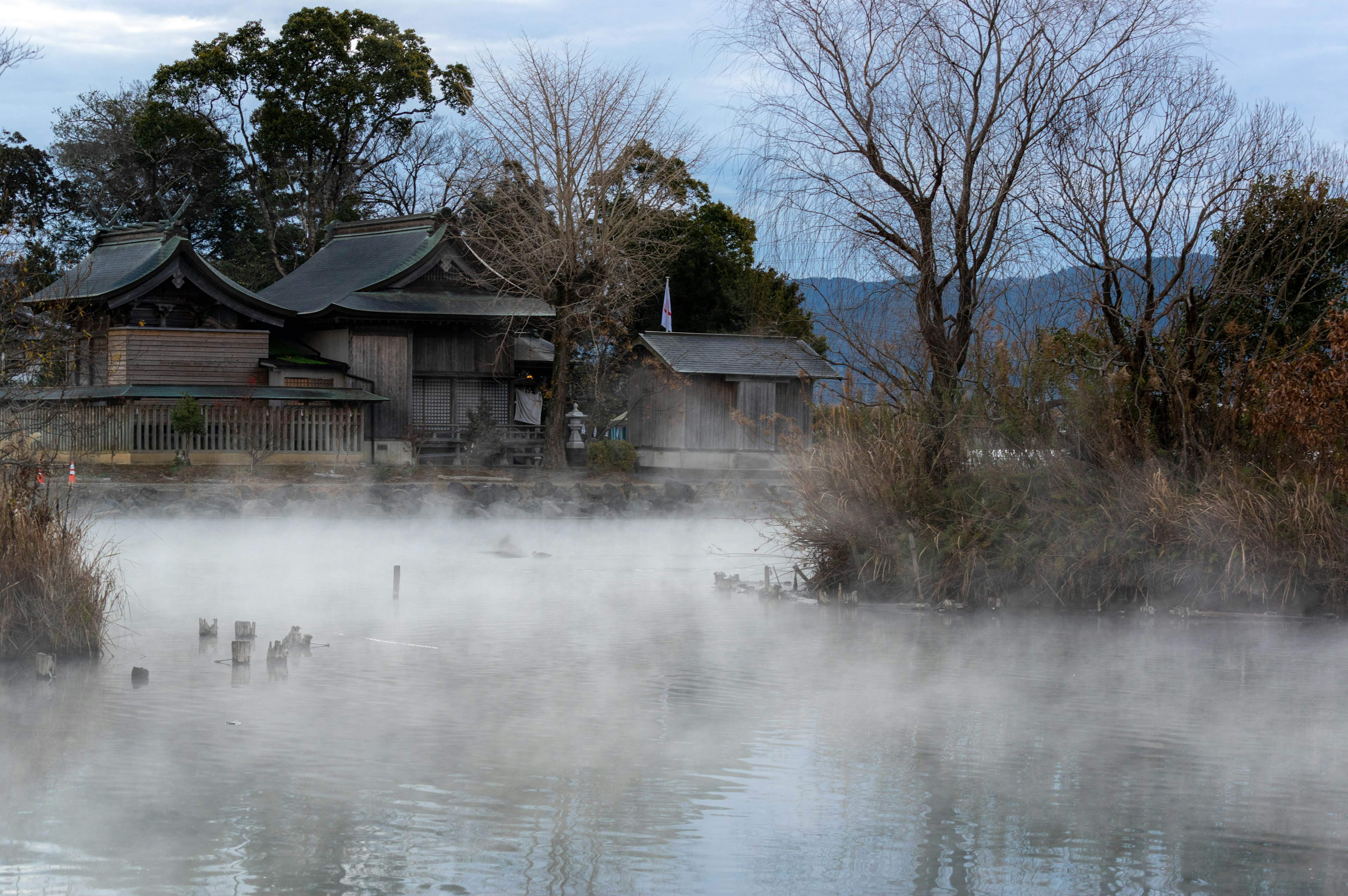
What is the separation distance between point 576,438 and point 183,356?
34.9ft

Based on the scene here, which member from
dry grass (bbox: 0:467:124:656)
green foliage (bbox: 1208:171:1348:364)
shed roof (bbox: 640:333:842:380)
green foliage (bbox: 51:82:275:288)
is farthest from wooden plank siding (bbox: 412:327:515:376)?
dry grass (bbox: 0:467:124:656)

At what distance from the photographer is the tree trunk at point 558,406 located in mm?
34031

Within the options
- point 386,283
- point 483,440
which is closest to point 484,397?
point 483,440

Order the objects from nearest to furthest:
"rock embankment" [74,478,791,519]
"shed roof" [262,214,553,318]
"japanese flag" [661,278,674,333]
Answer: "rock embankment" [74,478,791,519] < "shed roof" [262,214,553,318] < "japanese flag" [661,278,674,333]

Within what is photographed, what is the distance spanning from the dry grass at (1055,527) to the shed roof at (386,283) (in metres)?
19.6

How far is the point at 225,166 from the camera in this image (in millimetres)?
51844

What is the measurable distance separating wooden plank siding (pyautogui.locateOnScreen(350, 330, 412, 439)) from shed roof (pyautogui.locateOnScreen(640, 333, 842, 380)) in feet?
22.5

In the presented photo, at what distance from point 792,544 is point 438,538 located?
980 cm

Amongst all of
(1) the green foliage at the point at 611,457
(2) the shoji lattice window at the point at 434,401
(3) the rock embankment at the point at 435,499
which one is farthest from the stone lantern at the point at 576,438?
(3) the rock embankment at the point at 435,499

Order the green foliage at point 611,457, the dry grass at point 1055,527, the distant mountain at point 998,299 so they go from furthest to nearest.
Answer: the green foliage at point 611,457
the distant mountain at point 998,299
the dry grass at point 1055,527

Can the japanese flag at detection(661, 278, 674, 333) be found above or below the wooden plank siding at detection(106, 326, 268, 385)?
above

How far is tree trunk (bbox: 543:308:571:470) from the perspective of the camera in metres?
34.0

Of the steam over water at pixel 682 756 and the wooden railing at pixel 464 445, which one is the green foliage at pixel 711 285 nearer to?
the wooden railing at pixel 464 445

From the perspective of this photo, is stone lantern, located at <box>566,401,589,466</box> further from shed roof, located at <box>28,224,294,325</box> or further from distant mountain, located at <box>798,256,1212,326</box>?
distant mountain, located at <box>798,256,1212,326</box>
